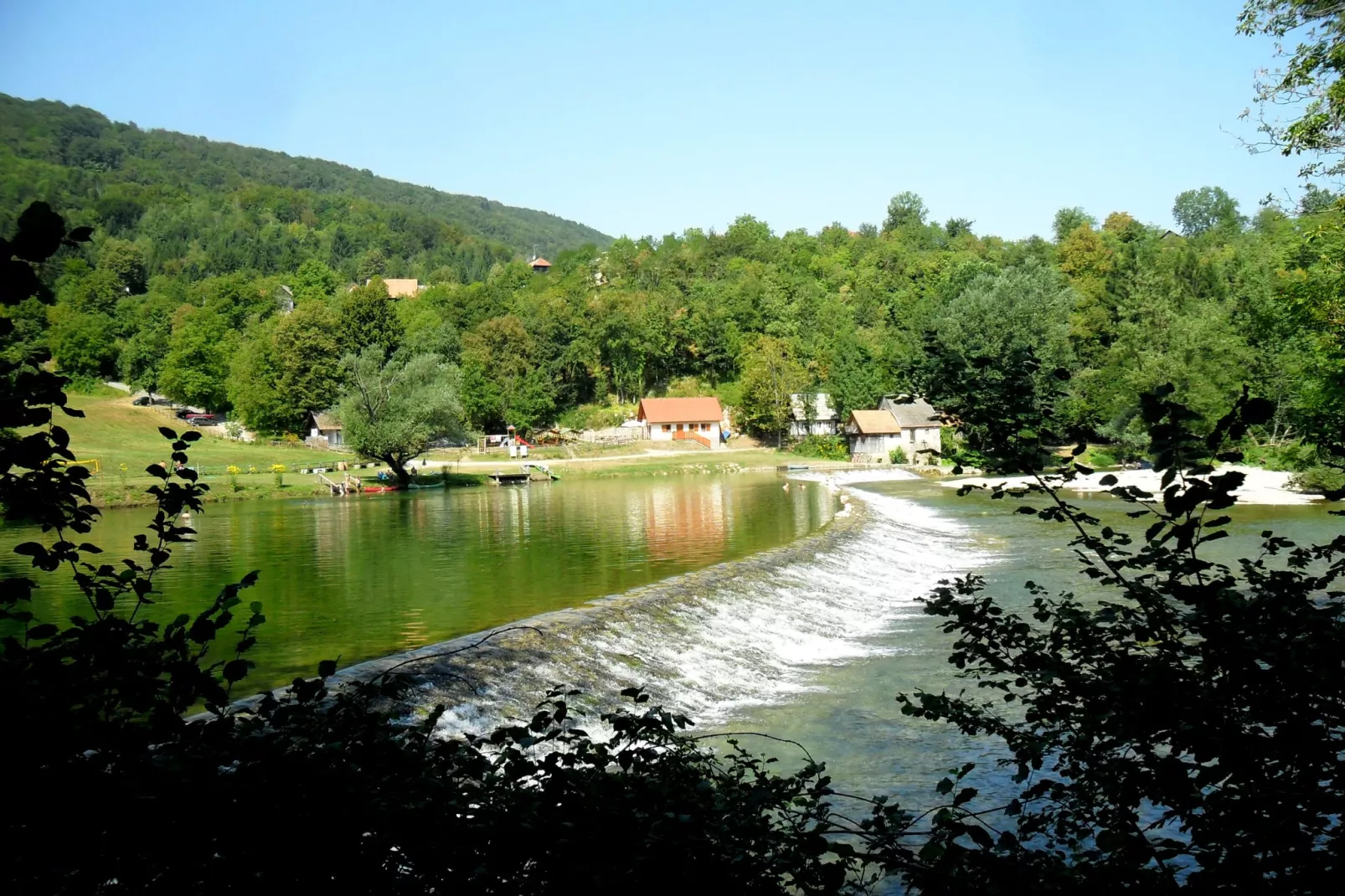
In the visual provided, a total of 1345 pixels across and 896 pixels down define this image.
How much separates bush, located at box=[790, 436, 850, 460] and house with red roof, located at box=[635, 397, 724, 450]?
7745 millimetres

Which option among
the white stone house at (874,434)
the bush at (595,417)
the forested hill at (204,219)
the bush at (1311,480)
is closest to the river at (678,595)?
the bush at (1311,480)

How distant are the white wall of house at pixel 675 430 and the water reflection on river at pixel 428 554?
3090 cm

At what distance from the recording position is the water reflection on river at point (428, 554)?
1712 centimetres

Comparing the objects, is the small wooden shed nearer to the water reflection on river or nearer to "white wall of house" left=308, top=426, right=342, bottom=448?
"white wall of house" left=308, top=426, right=342, bottom=448

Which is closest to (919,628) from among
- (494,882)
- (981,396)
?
(981,396)

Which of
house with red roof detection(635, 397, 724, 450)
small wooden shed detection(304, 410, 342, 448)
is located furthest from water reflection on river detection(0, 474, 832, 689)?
house with red roof detection(635, 397, 724, 450)

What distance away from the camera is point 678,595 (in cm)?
1703

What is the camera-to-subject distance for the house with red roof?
259 feet

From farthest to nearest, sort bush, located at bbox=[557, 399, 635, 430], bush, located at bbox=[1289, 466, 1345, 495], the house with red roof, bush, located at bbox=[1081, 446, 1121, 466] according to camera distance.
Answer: bush, located at bbox=[557, 399, 635, 430]
the house with red roof
bush, located at bbox=[1081, 446, 1121, 466]
bush, located at bbox=[1289, 466, 1345, 495]

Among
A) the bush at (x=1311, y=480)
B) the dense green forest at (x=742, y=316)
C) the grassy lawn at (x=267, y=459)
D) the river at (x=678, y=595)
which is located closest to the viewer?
the river at (x=678, y=595)

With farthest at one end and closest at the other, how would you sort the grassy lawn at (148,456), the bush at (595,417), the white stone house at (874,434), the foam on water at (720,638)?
the bush at (595,417)
the white stone house at (874,434)
the grassy lawn at (148,456)
the foam on water at (720,638)

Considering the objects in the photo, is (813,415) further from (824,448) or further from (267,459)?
(267,459)

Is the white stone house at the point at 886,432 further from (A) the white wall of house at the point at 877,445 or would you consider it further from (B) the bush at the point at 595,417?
(B) the bush at the point at 595,417

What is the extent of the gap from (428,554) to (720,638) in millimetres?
13437
